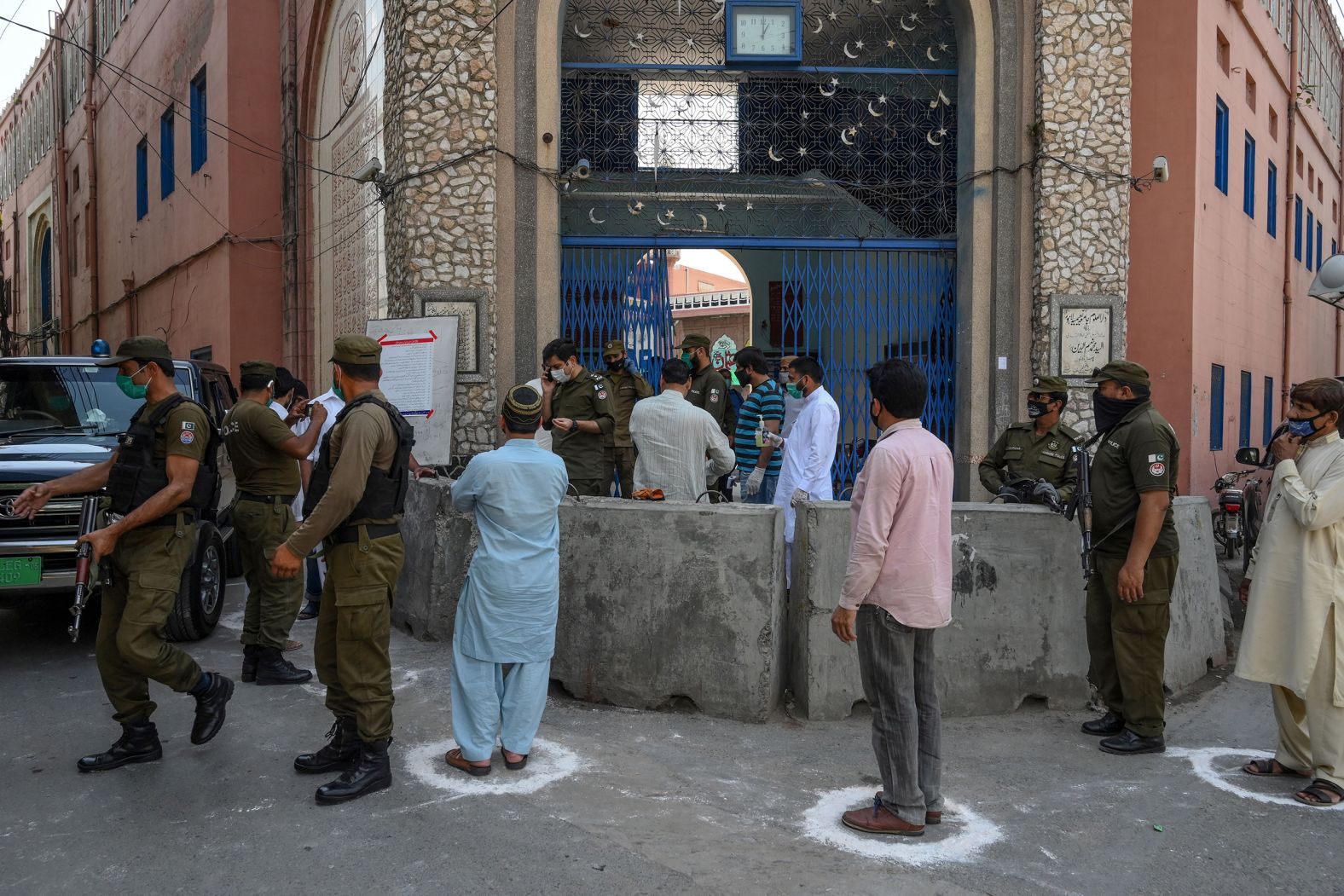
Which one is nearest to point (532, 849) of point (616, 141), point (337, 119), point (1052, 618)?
point (1052, 618)

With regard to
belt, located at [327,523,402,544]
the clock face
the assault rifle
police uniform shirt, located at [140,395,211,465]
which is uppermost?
the clock face

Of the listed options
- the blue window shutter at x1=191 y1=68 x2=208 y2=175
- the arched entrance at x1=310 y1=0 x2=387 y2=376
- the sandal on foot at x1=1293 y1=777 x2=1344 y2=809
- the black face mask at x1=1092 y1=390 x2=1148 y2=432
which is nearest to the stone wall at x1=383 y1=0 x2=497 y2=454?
the arched entrance at x1=310 y1=0 x2=387 y2=376

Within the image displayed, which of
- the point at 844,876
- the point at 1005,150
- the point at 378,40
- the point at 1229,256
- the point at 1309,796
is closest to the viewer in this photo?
the point at 844,876

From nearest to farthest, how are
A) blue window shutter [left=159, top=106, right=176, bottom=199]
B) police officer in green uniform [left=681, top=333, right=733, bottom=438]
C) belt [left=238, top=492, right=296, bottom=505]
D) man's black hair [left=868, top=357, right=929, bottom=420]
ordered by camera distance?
1. man's black hair [left=868, top=357, right=929, bottom=420]
2. belt [left=238, top=492, right=296, bottom=505]
3. police officer in green uniform [left=681, top=333, right=733, bottom=438]
4. blue window shutter [left=159, top=106, right=176, bottom=199]

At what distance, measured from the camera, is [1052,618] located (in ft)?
18.6

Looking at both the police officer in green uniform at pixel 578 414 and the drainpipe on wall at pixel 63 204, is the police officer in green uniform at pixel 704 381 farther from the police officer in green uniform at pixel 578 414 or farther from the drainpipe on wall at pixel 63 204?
the drainpipe on wall at pixel 63 204

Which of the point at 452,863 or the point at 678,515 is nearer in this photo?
the point at 452,863

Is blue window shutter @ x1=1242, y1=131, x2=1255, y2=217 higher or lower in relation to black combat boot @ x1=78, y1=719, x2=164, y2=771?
higher

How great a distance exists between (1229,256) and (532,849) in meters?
11.9

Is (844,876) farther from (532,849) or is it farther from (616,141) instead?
(616,141)

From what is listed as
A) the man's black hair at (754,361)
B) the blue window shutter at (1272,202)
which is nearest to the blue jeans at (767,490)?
the man's black hair at (754,361)

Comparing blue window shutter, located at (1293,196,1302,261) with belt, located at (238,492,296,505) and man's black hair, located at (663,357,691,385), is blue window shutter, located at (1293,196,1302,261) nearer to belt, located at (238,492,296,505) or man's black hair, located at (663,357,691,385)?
man's black hair, located at (663,357,691,385)

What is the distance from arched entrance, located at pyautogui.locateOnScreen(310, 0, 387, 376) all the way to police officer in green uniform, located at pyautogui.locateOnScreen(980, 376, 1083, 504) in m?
6.93

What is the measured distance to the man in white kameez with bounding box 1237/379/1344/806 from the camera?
4.50m
